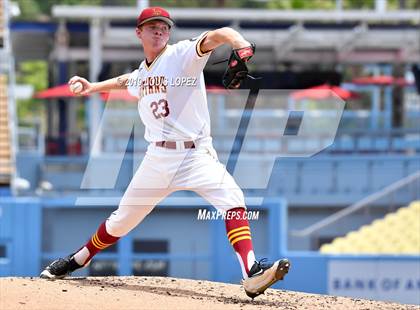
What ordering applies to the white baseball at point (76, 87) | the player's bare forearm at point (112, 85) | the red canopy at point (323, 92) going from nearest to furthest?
the white baseball at point (76, 87)
the player's bare forearm at point (112, 85)
the red canopy at point (323, 92)

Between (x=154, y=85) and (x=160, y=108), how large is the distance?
0.17 m

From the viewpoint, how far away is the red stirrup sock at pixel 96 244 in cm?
785

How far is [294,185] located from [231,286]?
11.4 m

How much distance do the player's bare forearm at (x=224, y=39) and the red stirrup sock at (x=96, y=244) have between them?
1.74 m

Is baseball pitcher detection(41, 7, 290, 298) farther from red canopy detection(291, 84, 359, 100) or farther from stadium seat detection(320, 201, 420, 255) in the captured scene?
red canopy detection(291, 84, 359, 100)

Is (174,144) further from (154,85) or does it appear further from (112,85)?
(112,85)

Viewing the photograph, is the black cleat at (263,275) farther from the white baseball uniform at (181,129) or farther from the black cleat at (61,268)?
the black cleat at (61,268)

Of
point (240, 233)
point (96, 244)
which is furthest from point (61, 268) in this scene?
point (240, 233)

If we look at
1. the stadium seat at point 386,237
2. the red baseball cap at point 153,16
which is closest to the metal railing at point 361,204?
the stadium seat at point 386,237

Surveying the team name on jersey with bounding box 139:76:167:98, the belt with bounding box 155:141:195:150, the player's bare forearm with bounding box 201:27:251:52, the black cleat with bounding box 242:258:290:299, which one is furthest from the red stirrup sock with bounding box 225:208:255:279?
the player's bare forearm with bounding box 201:27:251:52

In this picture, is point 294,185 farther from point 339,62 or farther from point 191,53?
point 191,53

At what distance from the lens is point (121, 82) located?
8.00 metres

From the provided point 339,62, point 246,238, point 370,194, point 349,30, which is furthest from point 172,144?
point 339,62

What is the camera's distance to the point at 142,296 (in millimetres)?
7129
